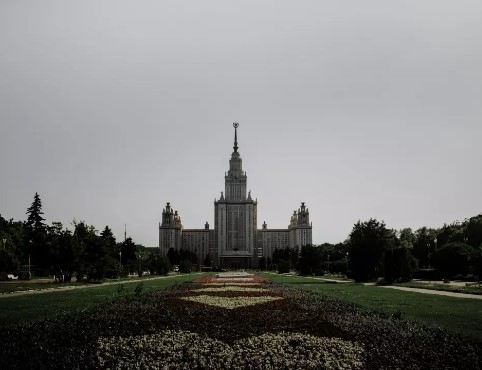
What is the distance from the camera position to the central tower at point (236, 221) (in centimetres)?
17112

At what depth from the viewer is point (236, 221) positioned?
581 feet

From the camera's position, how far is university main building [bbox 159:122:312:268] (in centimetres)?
17350

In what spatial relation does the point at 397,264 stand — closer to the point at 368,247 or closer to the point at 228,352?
the point at 368,247

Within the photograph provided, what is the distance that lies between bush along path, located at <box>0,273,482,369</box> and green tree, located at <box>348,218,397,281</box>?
30.9 m

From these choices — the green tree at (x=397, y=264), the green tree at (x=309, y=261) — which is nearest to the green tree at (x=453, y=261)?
the green tree at (x=397, y=264)

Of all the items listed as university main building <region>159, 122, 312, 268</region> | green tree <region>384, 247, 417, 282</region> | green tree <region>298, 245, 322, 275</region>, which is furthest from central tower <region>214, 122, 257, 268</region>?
green tree <region>384, 247, 417, 282</region>

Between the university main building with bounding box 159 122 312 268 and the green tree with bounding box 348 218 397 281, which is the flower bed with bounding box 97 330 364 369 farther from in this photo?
the university main building with bounding box 159 122 312 268

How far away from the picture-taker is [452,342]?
11.2 meters

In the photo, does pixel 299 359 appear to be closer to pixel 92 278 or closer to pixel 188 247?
pixel 92 278

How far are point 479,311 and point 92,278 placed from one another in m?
38.3

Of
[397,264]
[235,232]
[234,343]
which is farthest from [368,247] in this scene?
[235,232]

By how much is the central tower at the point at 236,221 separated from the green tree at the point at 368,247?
123 m

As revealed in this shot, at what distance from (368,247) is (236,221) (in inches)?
5188

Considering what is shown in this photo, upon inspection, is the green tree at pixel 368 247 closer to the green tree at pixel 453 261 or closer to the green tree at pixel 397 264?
the green tree at pixel 397 264
